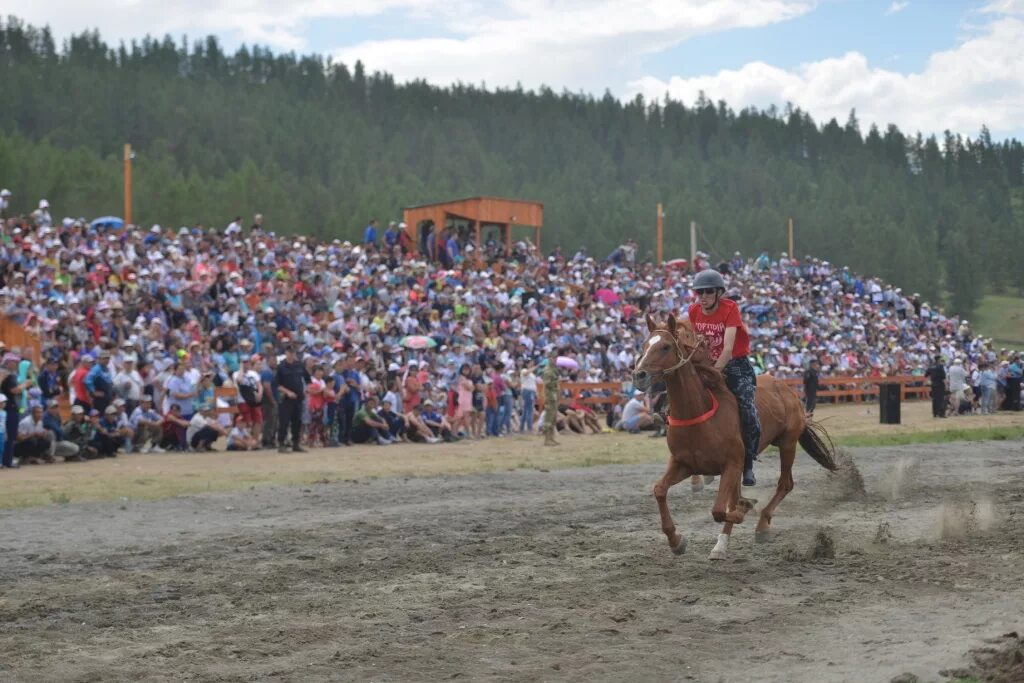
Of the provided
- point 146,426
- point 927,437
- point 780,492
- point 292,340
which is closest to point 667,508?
point 780,492

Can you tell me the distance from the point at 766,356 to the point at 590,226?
69774 mm

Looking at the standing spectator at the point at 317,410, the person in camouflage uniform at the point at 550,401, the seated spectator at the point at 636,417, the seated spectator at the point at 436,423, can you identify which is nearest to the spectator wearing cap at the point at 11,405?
the standing spectator at the point at 317,410

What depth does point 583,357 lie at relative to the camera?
107ft

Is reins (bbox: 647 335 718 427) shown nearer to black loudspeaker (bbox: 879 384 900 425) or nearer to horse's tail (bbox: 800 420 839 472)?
horse's tail (bbox: 800 420 839 472)

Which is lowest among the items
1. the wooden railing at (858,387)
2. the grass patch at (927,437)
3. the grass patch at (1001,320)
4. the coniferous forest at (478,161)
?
the grass patch at (927,437)

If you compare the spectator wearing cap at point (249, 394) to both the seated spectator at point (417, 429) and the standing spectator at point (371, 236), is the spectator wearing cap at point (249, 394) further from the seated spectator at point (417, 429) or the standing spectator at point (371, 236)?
the standing spectator at point (371, 236)

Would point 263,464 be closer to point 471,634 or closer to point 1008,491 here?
point 1008,491

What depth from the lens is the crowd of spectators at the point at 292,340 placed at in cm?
2100

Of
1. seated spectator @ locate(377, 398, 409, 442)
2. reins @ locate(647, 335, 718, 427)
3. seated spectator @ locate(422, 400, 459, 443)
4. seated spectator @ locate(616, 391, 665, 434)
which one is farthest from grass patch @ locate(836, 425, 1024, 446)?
reins @ locate(647, 335, 718, 427)

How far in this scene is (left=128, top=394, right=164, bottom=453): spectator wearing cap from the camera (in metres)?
21.1

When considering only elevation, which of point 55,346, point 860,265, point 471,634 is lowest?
point 471,634

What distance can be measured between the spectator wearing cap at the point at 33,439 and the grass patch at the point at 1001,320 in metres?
96.6

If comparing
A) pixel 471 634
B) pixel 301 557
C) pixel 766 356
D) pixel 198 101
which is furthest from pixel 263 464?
pixel 198 101

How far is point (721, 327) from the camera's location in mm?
11094
